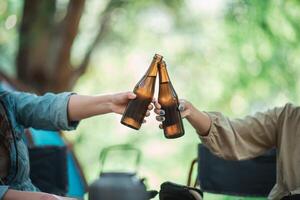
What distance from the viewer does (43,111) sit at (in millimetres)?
2109

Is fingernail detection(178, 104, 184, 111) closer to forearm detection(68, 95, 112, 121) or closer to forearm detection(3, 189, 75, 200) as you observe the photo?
forearm detection(68, 95, 112, 121)

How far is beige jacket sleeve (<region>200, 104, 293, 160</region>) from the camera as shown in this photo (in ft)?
6.99

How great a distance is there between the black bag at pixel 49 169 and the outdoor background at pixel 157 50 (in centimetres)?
207

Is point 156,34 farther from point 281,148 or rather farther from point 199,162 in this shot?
point 281,148

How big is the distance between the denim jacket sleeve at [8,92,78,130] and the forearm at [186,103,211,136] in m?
0.43

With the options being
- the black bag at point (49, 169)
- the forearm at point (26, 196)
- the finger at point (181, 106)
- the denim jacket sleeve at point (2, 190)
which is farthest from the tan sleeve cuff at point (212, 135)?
the black bag at point (49, 169)

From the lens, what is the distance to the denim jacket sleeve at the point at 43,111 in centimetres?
208

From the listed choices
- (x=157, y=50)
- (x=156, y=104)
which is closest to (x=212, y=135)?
(x=156, y=104)

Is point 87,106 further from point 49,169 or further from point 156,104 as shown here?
point 49,169

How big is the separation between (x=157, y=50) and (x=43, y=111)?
4.93 meters

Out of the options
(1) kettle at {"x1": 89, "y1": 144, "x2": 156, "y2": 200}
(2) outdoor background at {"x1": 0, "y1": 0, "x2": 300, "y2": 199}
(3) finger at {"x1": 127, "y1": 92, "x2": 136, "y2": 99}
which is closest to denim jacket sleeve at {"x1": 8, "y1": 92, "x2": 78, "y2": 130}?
(3) finger at {"x1": 127, "y1": 92, "x2": 136, "y2": 99}

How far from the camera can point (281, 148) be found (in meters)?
2.15

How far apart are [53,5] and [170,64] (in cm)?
239

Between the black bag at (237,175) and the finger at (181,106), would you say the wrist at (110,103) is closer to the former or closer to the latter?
the finger at (181,106)
